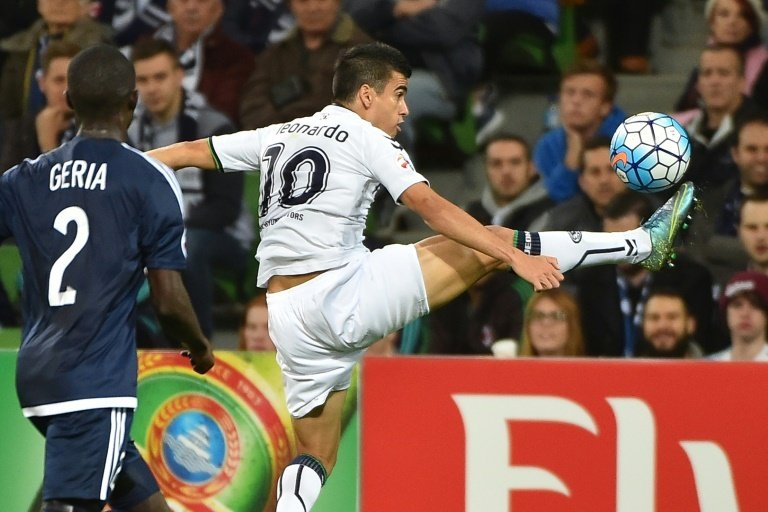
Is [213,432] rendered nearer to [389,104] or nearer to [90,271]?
[389,104]

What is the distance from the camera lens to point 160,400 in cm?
538

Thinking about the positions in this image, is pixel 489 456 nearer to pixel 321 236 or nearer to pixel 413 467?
pixel 413 467

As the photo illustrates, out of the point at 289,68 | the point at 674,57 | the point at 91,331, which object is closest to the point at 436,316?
the point at 289,68

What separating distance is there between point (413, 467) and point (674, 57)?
12.1 ft

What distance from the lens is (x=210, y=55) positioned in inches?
293

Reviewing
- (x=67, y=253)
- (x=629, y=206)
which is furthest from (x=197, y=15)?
(x=67, y=253)

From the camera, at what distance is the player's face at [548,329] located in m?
6.32

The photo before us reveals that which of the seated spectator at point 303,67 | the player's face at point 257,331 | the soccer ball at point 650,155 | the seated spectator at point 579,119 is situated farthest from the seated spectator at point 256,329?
the soccer ball at point 650,155

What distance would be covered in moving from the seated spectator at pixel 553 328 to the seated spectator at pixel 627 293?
0.26m

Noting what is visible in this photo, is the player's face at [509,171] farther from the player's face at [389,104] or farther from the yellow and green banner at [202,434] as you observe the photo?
the player's face at [389,104]

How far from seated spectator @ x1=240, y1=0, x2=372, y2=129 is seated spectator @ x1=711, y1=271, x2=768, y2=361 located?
8.00 ft

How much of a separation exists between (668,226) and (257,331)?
8.12 ft

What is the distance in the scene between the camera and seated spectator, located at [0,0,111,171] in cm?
770

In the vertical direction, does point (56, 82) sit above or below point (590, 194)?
above
